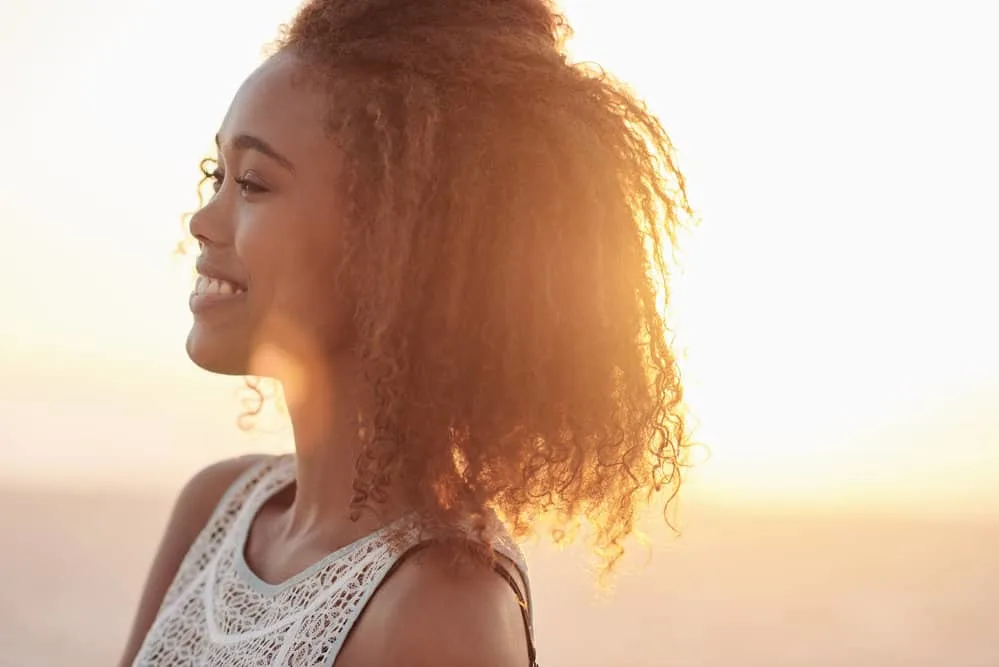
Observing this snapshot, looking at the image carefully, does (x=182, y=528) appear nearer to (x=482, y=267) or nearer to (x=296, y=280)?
(x=296, y=280)

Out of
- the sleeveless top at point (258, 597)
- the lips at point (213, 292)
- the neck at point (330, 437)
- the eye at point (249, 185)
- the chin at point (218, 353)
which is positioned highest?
the eye at point (249, 185)

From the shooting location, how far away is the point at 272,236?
6.66 feet

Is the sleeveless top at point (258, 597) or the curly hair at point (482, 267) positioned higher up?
the curly hair at point (482, 267)

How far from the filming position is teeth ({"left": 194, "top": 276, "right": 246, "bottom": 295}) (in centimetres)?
211

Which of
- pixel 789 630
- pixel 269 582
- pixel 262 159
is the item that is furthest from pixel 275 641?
pixel 789 630

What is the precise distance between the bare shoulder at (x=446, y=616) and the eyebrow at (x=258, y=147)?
67 cm

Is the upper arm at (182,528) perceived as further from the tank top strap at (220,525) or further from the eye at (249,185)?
the eye at (249,185)

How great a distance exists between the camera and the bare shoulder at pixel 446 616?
175cm

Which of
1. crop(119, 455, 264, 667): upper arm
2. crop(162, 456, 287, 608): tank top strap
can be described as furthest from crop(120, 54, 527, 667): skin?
crop(119, 455, 264, 667): upper arm

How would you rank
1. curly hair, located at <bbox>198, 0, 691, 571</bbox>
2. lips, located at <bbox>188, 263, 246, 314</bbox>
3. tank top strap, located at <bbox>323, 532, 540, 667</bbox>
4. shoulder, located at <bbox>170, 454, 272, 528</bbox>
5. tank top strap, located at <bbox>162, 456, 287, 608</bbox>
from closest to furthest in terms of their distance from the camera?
tank top strap, located at <bbox>323, 532, 540, 667</bbox> → curly hair, located at <bbox>198, 0, 691, 571</bbox> → lips, located at <bbox>188, 263, 246, 314</bbox> → tank top strap, located at <bbox>162, 456, 287, 608</bbox> → shoulder, located at <bbox>170, 454, 272, 528</bbox>

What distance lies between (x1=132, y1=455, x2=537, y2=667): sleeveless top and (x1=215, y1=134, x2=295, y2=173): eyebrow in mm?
615

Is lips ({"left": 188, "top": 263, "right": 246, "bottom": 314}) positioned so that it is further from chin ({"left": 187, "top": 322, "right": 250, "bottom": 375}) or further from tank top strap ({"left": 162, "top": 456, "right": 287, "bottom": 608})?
tank top strap ({"left": 162, "top": 456, "right": 287, "bottom": 608})

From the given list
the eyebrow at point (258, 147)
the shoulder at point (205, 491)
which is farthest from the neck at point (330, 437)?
the shoulder at point (205, 491)

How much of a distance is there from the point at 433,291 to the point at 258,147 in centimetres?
38
